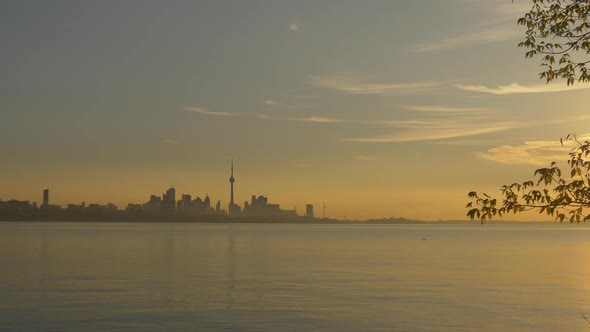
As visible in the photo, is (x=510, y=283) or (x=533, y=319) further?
(x=510, y=283)

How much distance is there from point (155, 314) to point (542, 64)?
29.9 m

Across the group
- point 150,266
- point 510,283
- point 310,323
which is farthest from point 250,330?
point 150,266

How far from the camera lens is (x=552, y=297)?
176ft

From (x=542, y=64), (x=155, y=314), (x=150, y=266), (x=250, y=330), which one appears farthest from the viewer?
(x=150, y=266)

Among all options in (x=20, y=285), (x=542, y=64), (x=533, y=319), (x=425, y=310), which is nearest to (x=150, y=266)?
(x=20, y=285)

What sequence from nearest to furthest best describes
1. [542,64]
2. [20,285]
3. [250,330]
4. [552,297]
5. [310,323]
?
[542,64] → [250,330] → [310,323] → [552,297] → [20,285]

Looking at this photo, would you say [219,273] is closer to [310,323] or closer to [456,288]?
[456,288]

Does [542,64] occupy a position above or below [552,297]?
above

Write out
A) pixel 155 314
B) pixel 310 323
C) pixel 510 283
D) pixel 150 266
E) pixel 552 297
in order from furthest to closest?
pixel 150 266, pixel 510 283, pixel 552 297, pixel 155 314, pixel 310 323

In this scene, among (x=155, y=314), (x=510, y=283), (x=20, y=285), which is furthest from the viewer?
(x=510, y=283)

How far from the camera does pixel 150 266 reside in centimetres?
8194

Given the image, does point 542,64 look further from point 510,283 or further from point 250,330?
point 510,283

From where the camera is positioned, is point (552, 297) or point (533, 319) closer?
point (533, 319)

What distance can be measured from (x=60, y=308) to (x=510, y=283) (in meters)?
42.0
